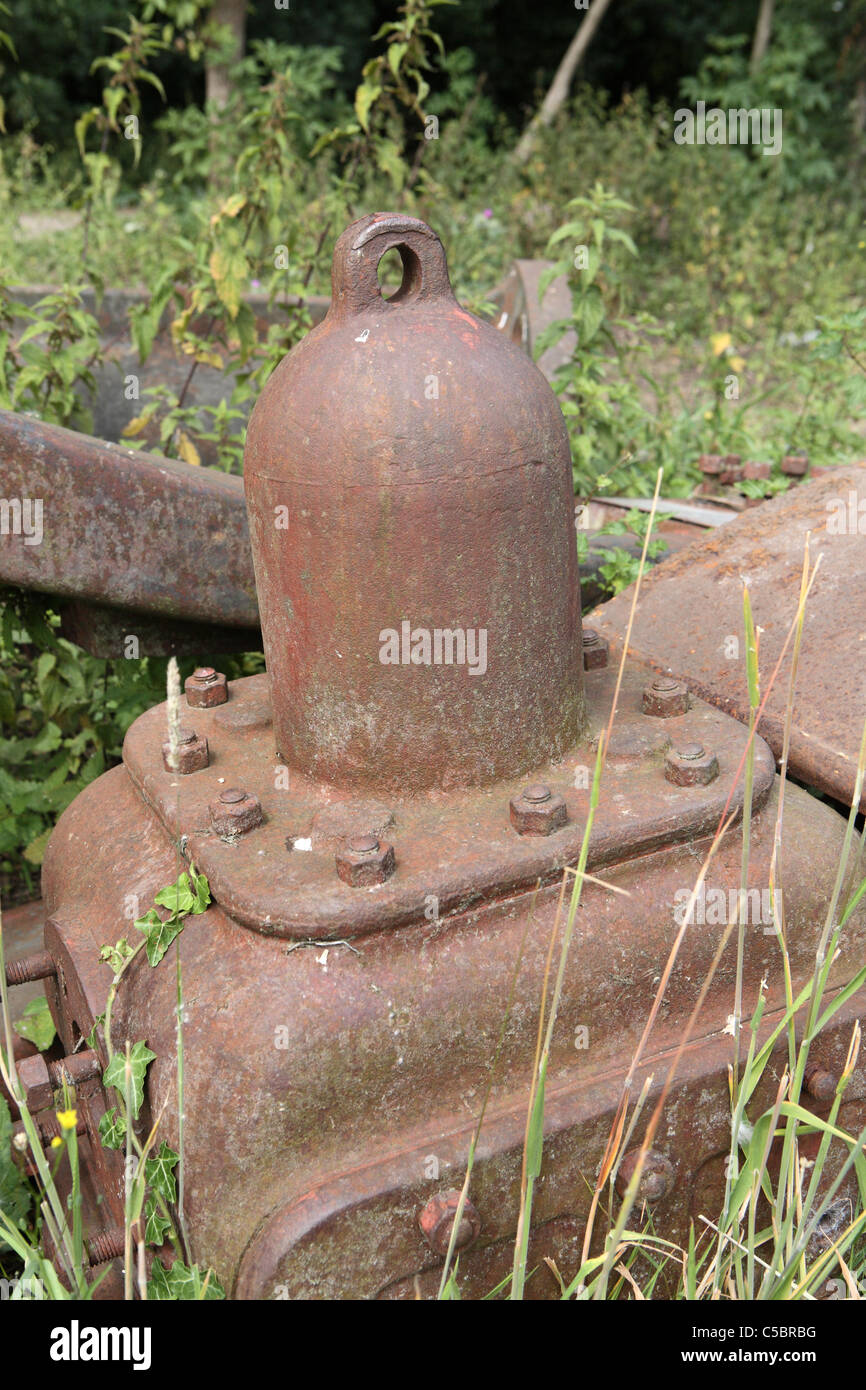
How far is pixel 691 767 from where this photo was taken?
1665mm

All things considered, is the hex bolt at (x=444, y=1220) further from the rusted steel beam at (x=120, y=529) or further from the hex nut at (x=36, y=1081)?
the rusted steel beam at (x=120, y=529)

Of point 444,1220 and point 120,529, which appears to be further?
point 120,529

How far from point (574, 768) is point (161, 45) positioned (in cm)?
333

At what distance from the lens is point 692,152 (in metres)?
9.14

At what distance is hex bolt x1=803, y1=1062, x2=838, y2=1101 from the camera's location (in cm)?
164

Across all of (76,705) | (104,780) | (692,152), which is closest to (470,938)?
(104,780)

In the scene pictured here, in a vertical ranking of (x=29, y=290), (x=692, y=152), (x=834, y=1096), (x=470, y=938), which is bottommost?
(x=834, y=1096)

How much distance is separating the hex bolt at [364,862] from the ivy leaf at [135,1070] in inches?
13.5

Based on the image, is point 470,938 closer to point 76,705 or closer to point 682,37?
point 76,705

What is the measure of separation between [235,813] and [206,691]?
46 centimetres

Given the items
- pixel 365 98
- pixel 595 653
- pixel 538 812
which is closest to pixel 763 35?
pixel 365 98

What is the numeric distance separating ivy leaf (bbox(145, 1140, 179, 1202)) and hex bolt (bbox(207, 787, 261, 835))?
420mm

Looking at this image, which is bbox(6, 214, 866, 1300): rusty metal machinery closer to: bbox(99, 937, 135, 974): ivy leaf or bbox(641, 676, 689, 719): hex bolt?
bbox(99, 937, 135, 974): ivy leaf

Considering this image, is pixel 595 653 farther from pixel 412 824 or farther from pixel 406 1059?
pixel 406 1059
